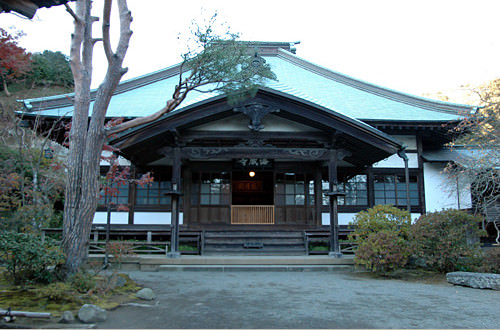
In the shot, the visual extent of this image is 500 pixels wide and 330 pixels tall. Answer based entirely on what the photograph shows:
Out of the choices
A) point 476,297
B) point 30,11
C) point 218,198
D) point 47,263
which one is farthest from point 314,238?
point 30,11

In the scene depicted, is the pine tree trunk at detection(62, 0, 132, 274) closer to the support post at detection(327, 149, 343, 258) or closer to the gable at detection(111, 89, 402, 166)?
the gable at detection(111, 89, 402, 166)

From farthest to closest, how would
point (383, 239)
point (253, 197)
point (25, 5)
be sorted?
point (253, 197)
point (383, 239)
point (25, 5)

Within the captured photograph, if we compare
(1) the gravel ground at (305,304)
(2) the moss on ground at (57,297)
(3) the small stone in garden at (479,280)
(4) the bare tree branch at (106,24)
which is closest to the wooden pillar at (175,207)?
(1) the gravel ground at (305,304)

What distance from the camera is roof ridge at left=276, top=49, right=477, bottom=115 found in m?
15.3

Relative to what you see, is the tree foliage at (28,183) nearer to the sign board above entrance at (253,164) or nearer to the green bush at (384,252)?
the sign board above entrance at (253,164)

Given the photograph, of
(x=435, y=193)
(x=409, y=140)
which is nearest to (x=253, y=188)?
(x=409, y=140)

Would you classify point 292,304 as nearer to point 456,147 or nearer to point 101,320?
point 101,320

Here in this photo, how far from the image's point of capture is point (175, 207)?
11.3 m

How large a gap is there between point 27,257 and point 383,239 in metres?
7.75

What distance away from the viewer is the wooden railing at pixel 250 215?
14352 mm

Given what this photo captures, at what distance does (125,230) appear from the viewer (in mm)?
12766

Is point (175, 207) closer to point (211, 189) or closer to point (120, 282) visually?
point (211, 189)

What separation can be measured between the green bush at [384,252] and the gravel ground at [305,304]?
0.62m

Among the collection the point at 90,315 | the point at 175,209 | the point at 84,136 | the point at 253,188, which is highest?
the point at 84,136
